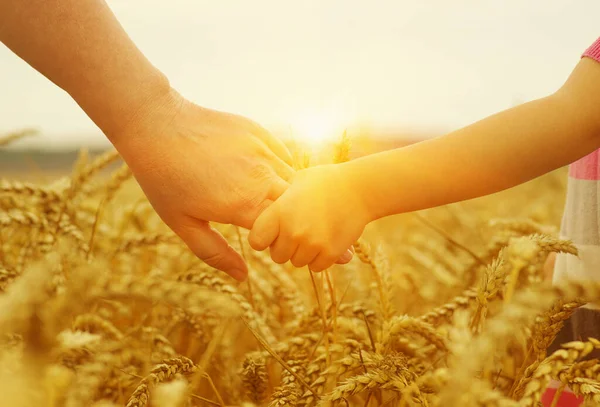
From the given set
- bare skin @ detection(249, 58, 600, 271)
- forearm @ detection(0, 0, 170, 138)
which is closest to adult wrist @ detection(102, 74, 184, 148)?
forearm @ detection(0, 0, 170, 138)

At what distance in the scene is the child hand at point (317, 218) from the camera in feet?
2.75

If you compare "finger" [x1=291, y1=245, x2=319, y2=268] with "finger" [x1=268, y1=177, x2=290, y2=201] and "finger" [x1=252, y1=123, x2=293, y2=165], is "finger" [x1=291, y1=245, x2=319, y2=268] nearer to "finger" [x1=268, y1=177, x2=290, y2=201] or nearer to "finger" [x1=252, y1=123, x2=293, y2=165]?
"finger" [x1=268, y1=177, x2=290, y2=201]

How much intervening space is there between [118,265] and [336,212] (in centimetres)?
90

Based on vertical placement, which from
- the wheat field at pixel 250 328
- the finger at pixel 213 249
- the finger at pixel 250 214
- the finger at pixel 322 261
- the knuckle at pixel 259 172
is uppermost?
the knuckle at pixel 259 172

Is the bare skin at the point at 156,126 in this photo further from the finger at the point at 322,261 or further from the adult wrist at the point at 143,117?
the finger at the point at 322,261

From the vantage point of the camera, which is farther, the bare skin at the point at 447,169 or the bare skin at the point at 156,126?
the bare skin at the point at 156,126

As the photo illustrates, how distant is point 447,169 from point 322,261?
226 mm

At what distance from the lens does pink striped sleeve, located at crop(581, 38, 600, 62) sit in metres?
0.79

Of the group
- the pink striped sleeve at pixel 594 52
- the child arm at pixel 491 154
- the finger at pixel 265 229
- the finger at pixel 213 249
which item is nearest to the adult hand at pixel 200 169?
the finger at pixel 213 249

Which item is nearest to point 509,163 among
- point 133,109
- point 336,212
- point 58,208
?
point 336,212

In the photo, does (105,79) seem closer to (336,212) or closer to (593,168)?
(336,212)

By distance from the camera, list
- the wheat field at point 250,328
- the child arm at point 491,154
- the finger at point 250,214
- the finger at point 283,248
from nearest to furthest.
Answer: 1. the wheat field at point 250,328
2. the child arm at point 491,154
3. the finger at point 283,248
4. the finger at point 250,214

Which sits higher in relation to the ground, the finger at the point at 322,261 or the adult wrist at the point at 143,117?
the adult wrist at the point at 143,117

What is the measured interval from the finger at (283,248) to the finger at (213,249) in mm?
155
